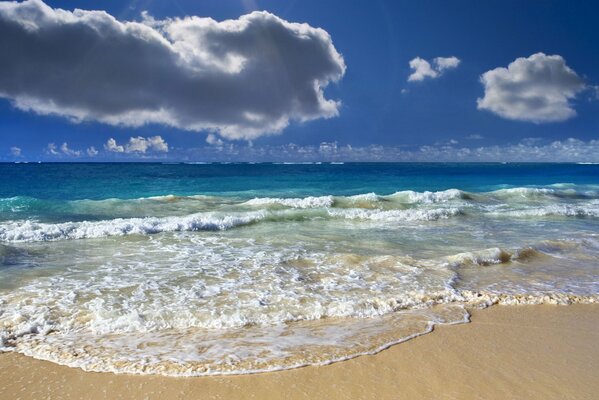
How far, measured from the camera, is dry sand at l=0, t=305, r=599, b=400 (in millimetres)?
3721

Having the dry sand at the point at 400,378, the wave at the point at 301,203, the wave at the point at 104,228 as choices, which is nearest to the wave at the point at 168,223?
the wave at the point at 104,228

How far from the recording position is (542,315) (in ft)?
19.3

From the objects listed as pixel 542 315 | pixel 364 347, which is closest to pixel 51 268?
pixel 364 347

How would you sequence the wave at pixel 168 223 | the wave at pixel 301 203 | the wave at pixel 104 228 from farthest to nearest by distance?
the wave at pixel 301 203 → the wave at pixel 168 223 → the wave at pixel 104 228

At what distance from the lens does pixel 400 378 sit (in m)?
3.99

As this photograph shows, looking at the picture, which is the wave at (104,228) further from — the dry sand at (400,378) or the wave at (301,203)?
the dry sand at (400,378)

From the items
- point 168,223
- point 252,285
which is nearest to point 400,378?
point 252,285

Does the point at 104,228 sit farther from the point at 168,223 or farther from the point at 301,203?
the point at 301,203

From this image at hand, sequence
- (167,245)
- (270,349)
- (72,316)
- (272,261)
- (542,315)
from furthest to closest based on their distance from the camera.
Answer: (167,245), (272,261), (542,315), (72,316), (270,349)

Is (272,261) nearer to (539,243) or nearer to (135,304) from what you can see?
(135,304)

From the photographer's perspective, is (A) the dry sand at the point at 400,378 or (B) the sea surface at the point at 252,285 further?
(B) the sea surface at the point at 252,285

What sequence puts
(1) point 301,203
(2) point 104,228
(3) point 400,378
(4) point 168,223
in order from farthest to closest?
(1) point 301,203
(4) point 168,223
(2) point 104,228
(3) point 400,378

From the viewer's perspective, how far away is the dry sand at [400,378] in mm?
3721

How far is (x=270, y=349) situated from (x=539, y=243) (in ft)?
30.2
